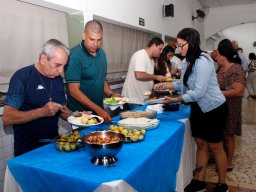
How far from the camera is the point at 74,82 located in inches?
79.4

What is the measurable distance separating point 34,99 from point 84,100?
0.42m

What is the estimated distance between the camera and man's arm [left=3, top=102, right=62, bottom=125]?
1.47m

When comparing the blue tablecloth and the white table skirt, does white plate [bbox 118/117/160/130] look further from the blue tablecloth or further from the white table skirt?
the white table skirt

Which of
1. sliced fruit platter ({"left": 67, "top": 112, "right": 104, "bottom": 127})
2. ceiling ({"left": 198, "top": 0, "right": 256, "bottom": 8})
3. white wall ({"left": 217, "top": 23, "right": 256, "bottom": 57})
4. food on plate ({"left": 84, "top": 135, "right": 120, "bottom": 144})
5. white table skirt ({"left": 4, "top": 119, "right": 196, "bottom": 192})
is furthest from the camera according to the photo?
white wall ({"left": 217, "top": 23, "right": 256, "bottom": 57})

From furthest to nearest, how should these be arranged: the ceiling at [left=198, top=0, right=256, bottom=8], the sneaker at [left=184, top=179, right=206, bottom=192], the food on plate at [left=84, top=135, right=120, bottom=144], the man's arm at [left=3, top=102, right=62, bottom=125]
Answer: the ceiling at [left=198, top=0, right=256, bottom=8] < the sneaker at [left=184, top=179, right=206, bottom=192] < the man's arm at [left=3, top=102, right=62, bottom=125] < the food on plate at [left=84, top=135, right=120, bottom=144]

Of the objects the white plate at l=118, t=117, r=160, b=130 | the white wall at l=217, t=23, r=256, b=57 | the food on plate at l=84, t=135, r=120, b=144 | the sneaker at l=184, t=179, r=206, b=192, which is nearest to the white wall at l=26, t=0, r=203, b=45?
the white plate at l=118, t=117, r=160, b=130

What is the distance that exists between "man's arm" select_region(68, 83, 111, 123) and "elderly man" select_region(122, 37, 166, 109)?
1.19 m

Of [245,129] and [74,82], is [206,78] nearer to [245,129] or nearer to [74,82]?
[74,82]

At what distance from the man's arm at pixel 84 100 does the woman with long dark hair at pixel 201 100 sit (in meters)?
0.59

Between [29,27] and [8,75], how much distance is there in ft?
1.65

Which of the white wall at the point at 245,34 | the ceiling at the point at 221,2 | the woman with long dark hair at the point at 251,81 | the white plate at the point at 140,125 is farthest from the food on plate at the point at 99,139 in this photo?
the white wall at the point at 245,34

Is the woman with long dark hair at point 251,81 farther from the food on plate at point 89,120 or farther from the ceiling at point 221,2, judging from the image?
the food on plate at point 89,120

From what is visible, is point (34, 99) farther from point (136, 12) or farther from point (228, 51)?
→ point (136, 12)

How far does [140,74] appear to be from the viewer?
3.06 metres
